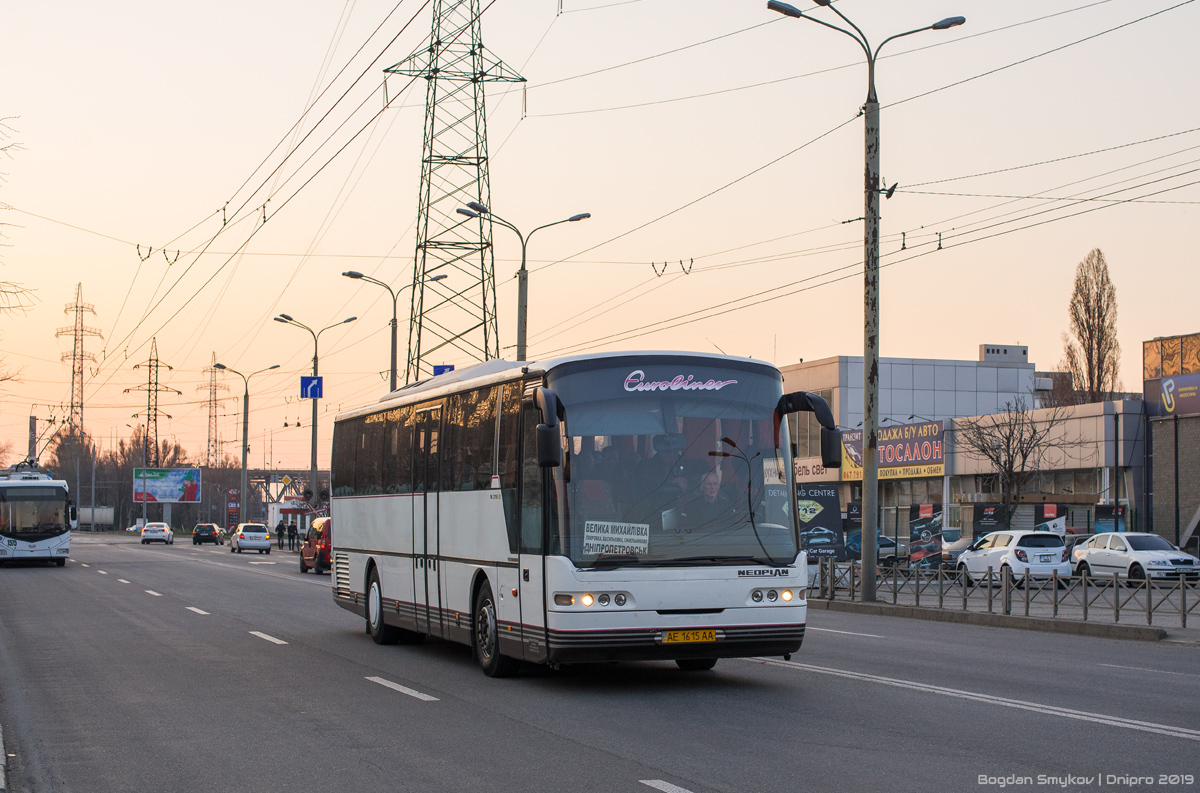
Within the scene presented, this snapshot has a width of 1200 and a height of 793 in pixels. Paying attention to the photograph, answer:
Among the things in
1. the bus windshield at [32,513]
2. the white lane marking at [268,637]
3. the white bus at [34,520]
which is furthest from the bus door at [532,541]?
the bus windshield at [32,513]

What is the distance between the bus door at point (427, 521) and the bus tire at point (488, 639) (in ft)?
4.31

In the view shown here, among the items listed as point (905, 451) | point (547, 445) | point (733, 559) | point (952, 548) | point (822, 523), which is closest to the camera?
point (547, 445)

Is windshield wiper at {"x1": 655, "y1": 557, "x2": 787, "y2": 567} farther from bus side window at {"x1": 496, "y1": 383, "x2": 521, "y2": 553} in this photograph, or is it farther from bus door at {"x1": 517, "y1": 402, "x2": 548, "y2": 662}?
bus side window at {"x1": 496, "y1": 383, "x2": 521, "y2": 553}

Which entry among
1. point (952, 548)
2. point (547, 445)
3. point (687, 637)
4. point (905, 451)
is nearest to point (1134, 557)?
point (952, 548)

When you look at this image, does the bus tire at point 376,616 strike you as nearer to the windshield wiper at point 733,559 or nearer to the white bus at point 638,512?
the white bus at point 638,512

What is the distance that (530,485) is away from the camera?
12.3 m

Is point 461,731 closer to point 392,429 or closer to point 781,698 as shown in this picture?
point 781,698

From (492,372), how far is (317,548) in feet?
93.5

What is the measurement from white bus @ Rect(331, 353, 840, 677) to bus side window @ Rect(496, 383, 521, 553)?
0.03 meters

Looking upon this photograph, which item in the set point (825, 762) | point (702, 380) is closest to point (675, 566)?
point (702, 380)

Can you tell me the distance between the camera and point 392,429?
17.2 metres

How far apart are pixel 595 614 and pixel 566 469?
1315 mm

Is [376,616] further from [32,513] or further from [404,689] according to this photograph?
[32,513]

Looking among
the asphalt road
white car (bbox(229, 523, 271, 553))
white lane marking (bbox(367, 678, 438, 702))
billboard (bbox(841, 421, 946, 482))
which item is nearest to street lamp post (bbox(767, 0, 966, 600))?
the asphalt road
